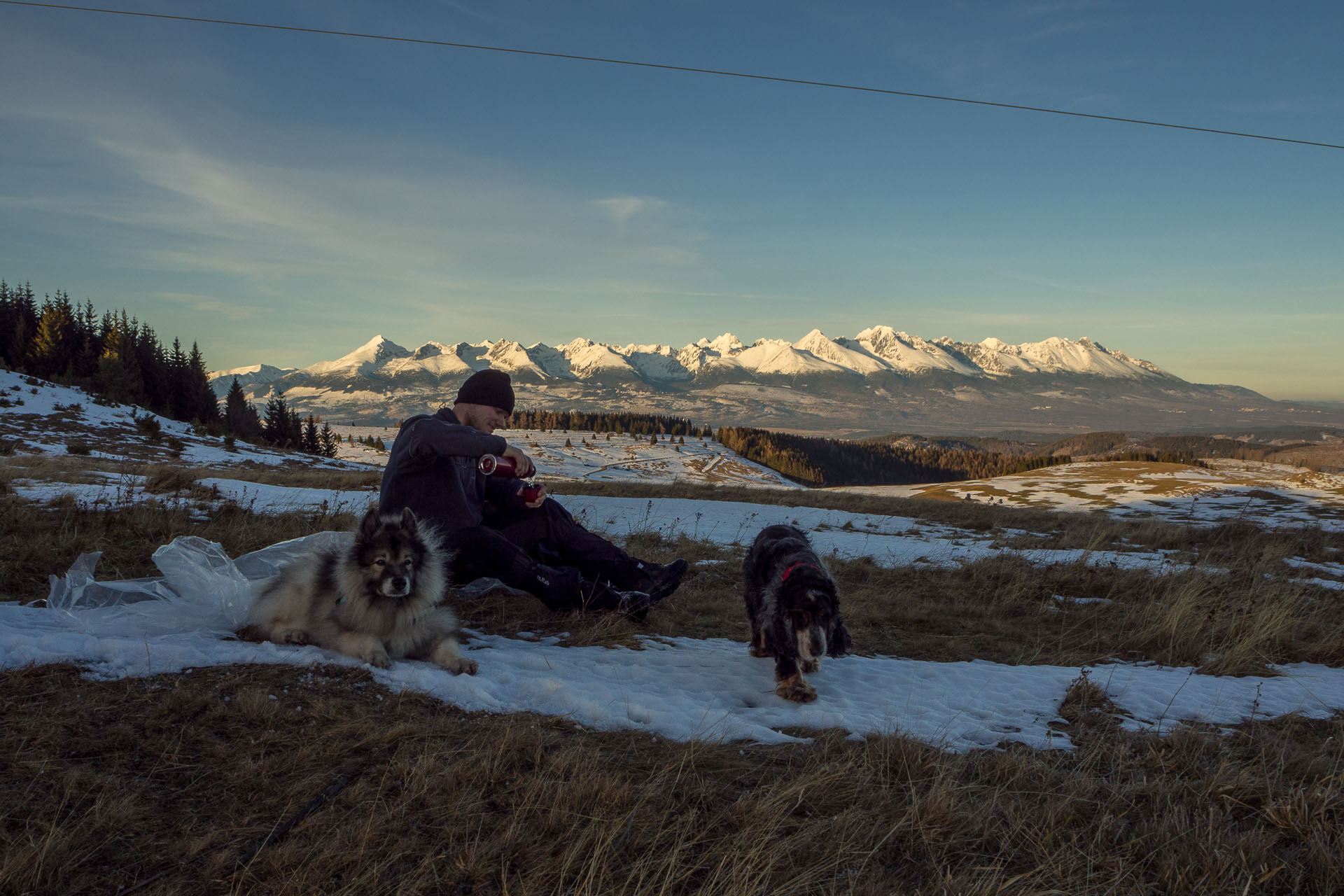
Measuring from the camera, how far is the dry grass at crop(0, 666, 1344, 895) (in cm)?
264

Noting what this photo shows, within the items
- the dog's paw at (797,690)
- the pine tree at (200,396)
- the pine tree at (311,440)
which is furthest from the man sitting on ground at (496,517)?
the pine tree at (311,440)

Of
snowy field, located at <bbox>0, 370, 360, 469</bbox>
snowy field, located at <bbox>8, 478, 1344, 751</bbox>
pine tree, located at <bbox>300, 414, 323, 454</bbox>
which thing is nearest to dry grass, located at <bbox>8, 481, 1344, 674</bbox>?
snowy field, located at <bbox>8, 478, 1344, 751</bbox>

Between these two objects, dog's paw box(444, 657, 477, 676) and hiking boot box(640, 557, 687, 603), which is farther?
hiking boot box(640, 557, 687, 603)

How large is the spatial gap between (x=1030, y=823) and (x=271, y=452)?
58.7m

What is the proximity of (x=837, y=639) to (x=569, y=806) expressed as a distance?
3615 mm

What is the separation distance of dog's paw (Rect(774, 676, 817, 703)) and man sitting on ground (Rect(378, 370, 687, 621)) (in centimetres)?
230

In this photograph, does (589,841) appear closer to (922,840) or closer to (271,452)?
(922,840)

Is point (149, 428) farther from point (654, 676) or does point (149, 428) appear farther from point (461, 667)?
point (654, 676)

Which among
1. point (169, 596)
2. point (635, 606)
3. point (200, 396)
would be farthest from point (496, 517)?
point (200, 396)

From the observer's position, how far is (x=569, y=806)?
3.14 m

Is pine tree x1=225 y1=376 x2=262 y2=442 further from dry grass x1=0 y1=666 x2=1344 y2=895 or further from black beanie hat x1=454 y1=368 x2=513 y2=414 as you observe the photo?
dry grass x1=0 y1=666 x2=1344 y2=895

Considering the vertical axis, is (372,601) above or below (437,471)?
below

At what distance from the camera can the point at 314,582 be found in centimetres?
540

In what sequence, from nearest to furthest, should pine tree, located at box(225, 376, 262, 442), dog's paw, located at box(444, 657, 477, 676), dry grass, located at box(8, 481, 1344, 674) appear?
dog's paw, located at box(444, 657, 477, 676), dry grass, located at box(8, 481, 1344, 674), pine tree, located at box(225, 376, 262, 442)
